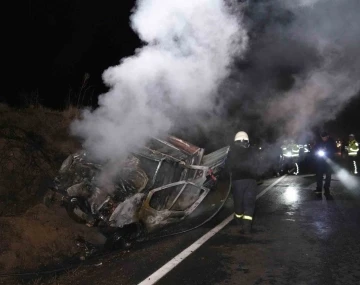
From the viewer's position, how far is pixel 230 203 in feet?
28.5

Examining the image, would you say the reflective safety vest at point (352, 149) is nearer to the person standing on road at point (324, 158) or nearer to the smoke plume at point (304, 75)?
the smoke plume at point (304, 75)

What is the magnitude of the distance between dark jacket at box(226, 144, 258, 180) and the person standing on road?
373 cm

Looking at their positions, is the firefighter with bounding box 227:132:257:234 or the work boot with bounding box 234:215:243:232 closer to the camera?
the work boot with bounding box 234:215:243:232

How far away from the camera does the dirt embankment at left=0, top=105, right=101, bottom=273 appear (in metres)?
5.29

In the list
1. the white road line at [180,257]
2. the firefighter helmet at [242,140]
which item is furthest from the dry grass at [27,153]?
the firefighter helmet at [242,140]

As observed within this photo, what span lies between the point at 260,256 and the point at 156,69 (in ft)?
15.6

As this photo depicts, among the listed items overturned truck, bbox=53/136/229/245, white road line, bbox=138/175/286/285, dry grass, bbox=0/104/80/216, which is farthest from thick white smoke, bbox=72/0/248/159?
white road line, bbox=138/175/286/285

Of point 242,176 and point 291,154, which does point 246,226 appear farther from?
point 291,154

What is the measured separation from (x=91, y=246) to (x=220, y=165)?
2.97 metres

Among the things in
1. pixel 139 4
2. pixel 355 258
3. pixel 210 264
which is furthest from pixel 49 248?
pixel 139 4

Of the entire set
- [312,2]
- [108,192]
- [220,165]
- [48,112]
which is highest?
[312,2]

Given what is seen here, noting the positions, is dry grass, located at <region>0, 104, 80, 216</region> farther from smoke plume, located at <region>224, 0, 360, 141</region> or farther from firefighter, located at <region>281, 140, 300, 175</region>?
firefighter, located at <region>281, 140, 300, 175</region>

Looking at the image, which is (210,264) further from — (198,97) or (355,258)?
(198,97)

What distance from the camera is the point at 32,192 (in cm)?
708
